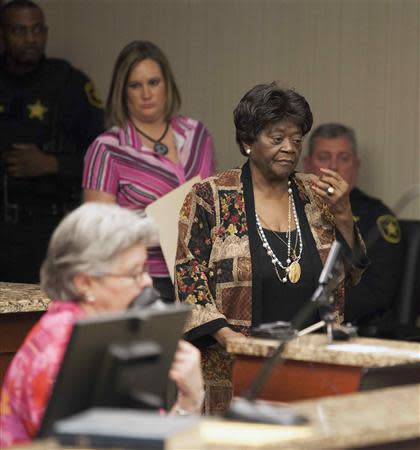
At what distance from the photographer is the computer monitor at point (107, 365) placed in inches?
110

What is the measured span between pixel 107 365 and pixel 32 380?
0.26 m

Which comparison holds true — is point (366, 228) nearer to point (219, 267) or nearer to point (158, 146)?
point (158, 146)

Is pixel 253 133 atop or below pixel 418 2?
below

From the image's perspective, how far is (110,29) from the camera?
770cm

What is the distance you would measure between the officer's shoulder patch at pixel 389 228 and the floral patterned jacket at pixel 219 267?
1934mm

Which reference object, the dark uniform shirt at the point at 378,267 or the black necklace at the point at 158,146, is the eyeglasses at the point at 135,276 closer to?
the black necklace at the point at 158,146

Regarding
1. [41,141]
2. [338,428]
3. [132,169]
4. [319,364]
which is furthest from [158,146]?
[338,428]

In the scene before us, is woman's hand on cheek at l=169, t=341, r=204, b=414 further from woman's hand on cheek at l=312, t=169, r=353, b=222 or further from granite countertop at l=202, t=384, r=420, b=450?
woman's hand on cheek at l=312, t=169, r=353, b=222

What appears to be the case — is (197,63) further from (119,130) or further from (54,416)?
(54,416)

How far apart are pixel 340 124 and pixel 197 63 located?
41.8 inches

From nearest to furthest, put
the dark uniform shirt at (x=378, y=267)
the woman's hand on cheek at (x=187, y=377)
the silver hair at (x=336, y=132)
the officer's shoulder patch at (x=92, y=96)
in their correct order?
the woman's hand on cheek at (x=187, y=377)
the dark uniform shirt at (x=378, y=267)
the silver hair at (x=336, y=132)
the officer's shoulder patch at (x=92, y=96)

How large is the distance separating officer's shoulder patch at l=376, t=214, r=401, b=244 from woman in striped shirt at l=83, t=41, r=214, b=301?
0.98 meters

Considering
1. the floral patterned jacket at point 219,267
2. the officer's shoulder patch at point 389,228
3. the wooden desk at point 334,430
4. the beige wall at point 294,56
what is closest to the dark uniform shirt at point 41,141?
the beige wall at point 294,56

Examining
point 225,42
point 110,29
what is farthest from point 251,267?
point 110,29
